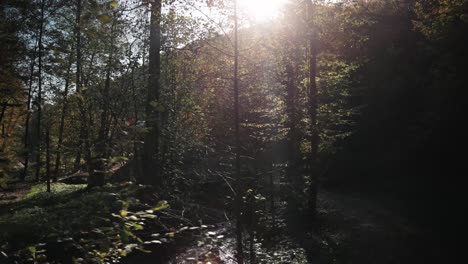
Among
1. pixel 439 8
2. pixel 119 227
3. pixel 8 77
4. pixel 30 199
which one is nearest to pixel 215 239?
pixel 119 227

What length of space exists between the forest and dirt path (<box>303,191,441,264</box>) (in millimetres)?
67

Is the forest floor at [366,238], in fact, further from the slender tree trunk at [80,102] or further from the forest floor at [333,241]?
the slender tree trunk at [80,102]

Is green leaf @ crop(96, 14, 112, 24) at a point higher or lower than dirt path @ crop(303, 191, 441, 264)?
higher

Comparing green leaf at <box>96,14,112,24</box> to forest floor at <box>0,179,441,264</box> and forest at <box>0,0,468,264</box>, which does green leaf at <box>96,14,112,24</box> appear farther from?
forest floor at <box>0,179,441,264</box>

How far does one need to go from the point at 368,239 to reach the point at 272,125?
587 cm

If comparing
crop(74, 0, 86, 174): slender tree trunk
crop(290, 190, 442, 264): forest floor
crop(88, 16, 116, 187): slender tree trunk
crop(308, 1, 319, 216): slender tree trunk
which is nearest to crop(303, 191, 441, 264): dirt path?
crop(290, 190, 442, 264): forest floor

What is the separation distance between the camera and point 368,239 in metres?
11.9

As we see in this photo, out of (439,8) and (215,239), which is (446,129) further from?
(215,239)

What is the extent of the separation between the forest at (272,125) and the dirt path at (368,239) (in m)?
0.07

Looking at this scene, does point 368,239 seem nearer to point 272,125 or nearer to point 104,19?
point 272,125

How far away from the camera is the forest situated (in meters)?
5.72

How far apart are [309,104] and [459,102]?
8.21 meters

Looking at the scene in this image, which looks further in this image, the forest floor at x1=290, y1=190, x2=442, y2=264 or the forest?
the forest floor at x1=290, y1=190, x2=442, y2=264

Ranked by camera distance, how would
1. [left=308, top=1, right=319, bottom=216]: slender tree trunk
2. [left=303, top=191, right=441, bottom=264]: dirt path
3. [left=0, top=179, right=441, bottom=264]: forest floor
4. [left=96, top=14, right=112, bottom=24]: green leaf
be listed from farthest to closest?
[left=308, top=1, right=319, bottom=216]: slender tree trunk
[left=303, top=191, right=441, bottom=264]: dirt path
[left=0, top=179, right=441, bottom=264]: forest floor
[left=96, top=14, right=112, bottom=24]: green leaf
